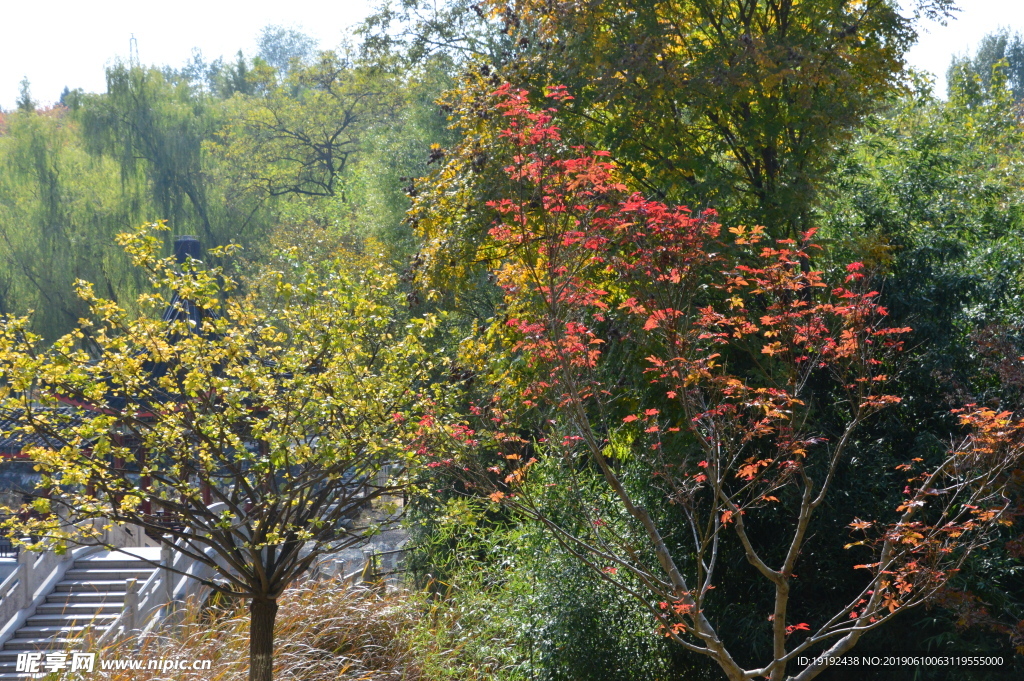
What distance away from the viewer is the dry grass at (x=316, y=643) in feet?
22.4

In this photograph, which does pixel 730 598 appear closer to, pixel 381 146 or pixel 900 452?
pixel 900 452

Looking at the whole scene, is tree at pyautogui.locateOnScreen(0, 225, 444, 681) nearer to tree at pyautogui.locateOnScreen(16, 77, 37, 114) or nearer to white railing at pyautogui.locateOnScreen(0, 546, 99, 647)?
white railing at pyautogui.locateOnScreen(0, 546, 99, 647)

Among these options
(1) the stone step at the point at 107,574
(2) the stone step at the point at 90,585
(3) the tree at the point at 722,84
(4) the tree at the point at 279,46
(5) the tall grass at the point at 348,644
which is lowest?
(5) the tall grass at the point at 348,644

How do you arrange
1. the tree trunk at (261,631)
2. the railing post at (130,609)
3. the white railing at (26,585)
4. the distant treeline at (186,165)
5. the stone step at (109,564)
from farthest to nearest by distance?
the distant treeline at (186,165) < the stone step at (109,564) < the white railing at (26,585) < the railing post at (130,609) < the tree trunk at (261,631)

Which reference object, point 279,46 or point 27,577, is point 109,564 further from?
Answer: point 279,46

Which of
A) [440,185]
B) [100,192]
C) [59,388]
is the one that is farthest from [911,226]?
[100,192]

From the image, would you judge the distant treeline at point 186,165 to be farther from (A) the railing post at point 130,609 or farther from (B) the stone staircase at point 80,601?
(A) the railing post at point 130,609

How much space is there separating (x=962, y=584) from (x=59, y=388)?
635 cm

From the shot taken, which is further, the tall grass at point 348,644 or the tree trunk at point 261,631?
the tall grass at point 348,644

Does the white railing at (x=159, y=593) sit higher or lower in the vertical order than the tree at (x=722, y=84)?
lower

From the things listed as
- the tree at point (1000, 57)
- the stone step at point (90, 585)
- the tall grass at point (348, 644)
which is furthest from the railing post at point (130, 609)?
the tree at point (1000, 57)

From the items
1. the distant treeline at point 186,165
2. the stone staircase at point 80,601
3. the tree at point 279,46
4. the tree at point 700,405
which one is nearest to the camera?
the tree at point 700,405

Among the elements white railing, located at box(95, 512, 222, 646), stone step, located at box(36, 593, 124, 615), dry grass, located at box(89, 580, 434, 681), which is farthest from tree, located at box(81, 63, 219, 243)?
dry grass, located at box(89, 580, 434, 681)

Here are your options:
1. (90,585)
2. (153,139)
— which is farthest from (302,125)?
(90,585)
